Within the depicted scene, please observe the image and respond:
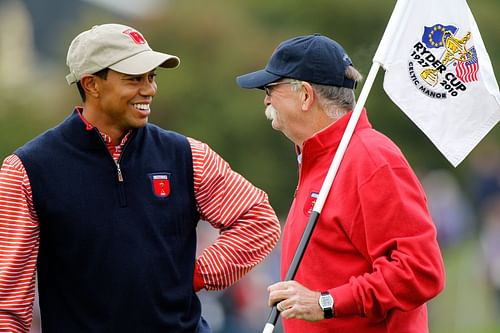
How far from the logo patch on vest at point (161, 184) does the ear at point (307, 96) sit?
66cm

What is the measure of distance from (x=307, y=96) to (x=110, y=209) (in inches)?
38.2

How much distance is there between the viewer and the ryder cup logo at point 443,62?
609 centimetres

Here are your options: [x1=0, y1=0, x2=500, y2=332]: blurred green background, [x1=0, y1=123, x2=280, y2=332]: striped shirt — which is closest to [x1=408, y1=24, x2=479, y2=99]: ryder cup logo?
[x1=0, y1=123, x2=280, y2=332]: striped shirt

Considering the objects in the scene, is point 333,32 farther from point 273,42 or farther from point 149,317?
point 149,317

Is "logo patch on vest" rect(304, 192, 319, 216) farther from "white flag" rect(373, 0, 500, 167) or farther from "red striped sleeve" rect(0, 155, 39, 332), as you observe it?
"red striped sleeve" rect(0, 155, 39, 332)

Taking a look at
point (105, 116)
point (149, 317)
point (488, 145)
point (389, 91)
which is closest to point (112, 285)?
point (149, 317)

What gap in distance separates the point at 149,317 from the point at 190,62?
53.0 ft

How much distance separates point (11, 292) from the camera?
19.4ft

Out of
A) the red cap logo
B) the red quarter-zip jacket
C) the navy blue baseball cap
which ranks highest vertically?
the red cap logo

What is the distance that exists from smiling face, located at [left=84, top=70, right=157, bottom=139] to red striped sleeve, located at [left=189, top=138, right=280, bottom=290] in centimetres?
31

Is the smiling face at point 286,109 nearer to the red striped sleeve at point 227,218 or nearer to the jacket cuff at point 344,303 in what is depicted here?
the red striped sleeve at point 227,218

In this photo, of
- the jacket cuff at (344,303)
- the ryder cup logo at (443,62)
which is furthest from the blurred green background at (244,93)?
the jacket cuff at (344,303)

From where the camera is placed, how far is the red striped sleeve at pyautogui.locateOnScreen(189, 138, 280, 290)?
20.5ft

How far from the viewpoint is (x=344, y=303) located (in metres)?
5.73
